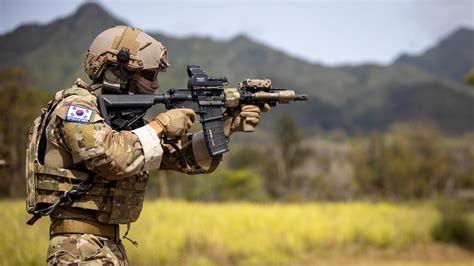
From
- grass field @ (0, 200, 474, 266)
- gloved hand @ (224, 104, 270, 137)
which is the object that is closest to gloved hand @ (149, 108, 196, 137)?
gloved hand @ (224, 104, 270, 137)

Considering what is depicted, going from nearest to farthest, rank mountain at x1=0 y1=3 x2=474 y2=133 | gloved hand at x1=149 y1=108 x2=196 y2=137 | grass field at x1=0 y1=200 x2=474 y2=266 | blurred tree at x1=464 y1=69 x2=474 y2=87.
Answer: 1. gloved hand at x1=149 y1=108 x2=196 y2=137
2. grass field at x1=0 y1=200 x2=474 y2=266
3. blurred tree at x1=464 y1=69 x2=474 y2=87
4. mountain at x1=0 y1=3 x2=474 y2=133

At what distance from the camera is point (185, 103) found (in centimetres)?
356

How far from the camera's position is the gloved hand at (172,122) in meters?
3.24

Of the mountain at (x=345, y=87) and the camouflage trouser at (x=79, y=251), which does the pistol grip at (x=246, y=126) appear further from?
the mountain at (x=345, y=87)

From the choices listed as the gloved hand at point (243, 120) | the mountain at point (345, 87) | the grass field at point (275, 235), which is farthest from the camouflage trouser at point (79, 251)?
the mountain at point (345, 87)

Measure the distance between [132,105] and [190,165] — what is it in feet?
2.72

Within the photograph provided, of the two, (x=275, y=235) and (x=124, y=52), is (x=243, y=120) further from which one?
(x=275, y=235)

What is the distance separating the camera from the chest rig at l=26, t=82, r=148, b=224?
3.06 metres

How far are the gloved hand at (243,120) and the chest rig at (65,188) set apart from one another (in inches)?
37.0

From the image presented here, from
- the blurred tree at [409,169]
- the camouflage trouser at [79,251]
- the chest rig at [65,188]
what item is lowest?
the blurred tree at [409,169]

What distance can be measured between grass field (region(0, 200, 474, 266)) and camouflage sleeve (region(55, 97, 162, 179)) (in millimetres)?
4421

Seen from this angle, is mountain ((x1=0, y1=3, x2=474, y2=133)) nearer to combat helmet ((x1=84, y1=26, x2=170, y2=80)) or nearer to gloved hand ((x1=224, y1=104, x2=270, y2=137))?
gloved hand ((x1=224, y1=104, x2=270, y2=137))

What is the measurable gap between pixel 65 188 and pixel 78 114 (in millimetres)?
409

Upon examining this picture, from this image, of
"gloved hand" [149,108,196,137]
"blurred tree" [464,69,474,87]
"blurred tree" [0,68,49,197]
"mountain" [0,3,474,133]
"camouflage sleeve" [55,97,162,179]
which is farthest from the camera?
"mountain" [0,3,474,133]
